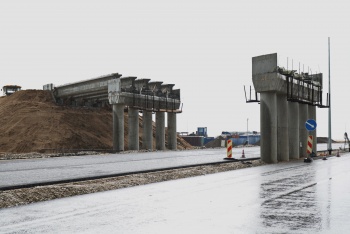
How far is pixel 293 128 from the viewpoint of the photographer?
84.0 feet

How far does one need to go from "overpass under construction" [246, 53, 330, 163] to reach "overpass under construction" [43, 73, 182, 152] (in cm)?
2509

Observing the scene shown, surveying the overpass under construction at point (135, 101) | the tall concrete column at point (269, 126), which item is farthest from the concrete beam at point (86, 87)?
the tall concrete column at point (269, 126)

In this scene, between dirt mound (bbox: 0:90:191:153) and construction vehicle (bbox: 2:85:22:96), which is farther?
construction vehicle (bbox: 2:85:22:96)

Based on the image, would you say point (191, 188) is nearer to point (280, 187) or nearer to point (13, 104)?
point (280, 187)

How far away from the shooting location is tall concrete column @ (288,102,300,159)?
2550cm

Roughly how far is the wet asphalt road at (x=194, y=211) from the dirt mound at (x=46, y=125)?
128ft

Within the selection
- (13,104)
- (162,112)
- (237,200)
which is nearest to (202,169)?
(237,200)

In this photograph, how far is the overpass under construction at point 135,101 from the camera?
156 ft

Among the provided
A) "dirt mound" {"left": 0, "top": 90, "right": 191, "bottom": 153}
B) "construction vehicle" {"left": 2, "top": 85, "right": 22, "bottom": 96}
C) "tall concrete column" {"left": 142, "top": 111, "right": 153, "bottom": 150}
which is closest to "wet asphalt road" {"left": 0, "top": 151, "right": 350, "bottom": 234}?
"dirt mound" {"left": 0, "top": 90, "right": 191, "bottom": 153}

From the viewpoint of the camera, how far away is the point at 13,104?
62562 millimetres

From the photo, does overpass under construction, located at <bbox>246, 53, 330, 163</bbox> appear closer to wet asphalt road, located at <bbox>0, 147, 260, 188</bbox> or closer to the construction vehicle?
wet asphalt road, located at <bbox>0, 147, 260, 188</bbox>

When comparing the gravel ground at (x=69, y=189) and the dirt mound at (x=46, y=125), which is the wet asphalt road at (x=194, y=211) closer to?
the gravel ground at (x=69, y=189)

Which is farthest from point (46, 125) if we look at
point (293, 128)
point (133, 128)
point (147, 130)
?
point (293, 128)

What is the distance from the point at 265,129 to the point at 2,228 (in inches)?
723
